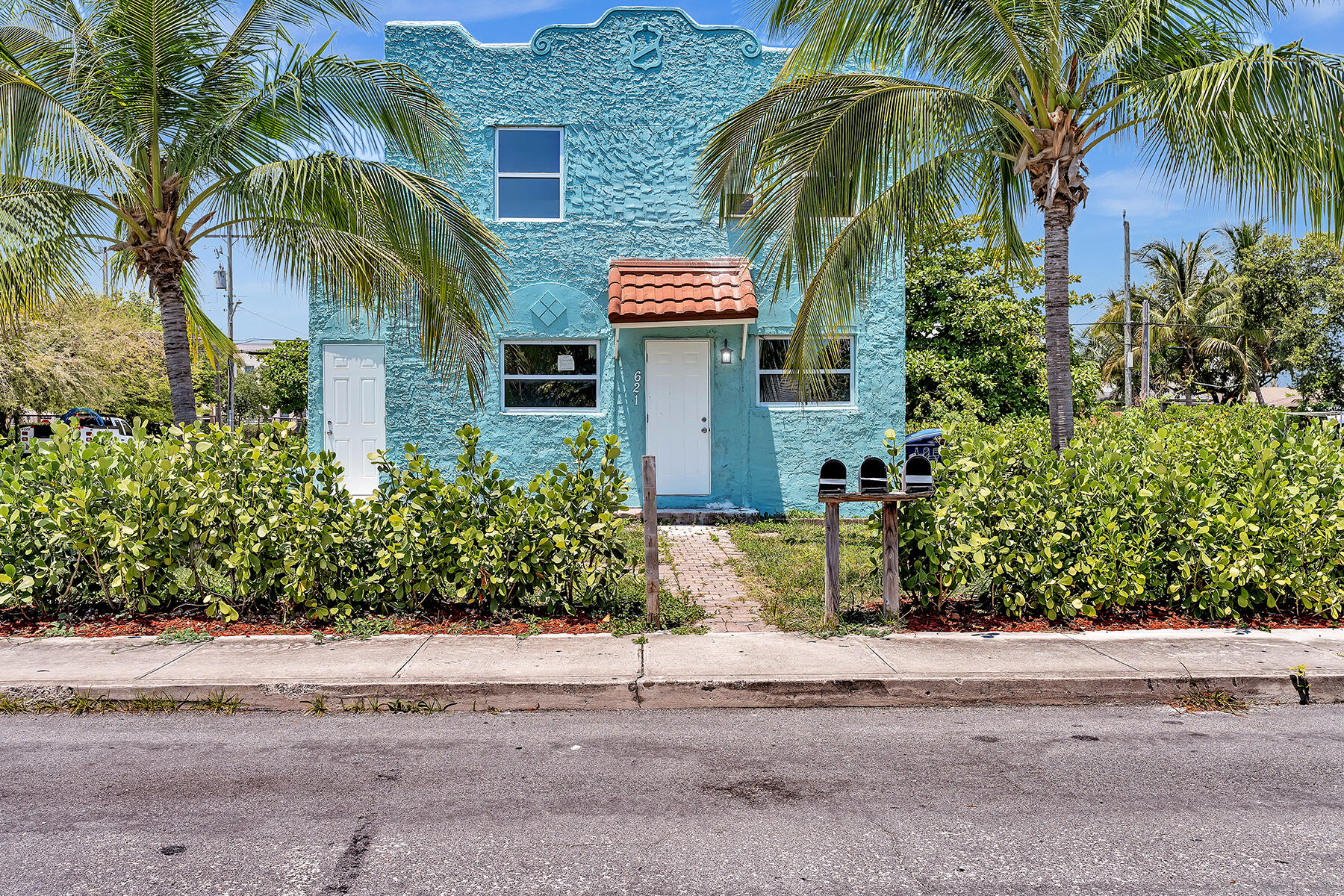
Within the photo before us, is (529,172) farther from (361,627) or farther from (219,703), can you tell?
(219,703)

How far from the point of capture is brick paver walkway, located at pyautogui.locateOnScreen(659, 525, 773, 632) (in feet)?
23.3

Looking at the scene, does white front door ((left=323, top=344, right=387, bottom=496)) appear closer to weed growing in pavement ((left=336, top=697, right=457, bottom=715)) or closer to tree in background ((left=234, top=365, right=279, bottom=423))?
weed growing in pavement ((left=336, top=697, right=457, bottom=715))

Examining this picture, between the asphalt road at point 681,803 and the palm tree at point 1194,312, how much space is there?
35027mm

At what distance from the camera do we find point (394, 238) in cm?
794

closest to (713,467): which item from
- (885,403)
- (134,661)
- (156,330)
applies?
(885,403)

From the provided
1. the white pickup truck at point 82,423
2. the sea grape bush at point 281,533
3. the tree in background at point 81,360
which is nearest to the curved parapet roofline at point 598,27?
the sea grape bush at point 281,533

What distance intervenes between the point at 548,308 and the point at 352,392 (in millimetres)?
3085

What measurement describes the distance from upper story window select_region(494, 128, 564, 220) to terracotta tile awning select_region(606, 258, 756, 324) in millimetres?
1462

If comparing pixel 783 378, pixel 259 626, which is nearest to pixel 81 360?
A: pixel 783 378

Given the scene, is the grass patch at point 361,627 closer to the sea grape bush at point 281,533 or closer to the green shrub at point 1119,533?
the sea grape bush at point 281,533

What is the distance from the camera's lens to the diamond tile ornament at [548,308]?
13.1 meters

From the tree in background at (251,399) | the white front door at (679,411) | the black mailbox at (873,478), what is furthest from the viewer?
the tree in background at (251,399)

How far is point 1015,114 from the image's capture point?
7957 mm

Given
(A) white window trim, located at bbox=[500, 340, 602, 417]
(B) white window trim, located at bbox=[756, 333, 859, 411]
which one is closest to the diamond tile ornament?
(A) white window trim, located at bbox=[500, 340, 602, 417]
